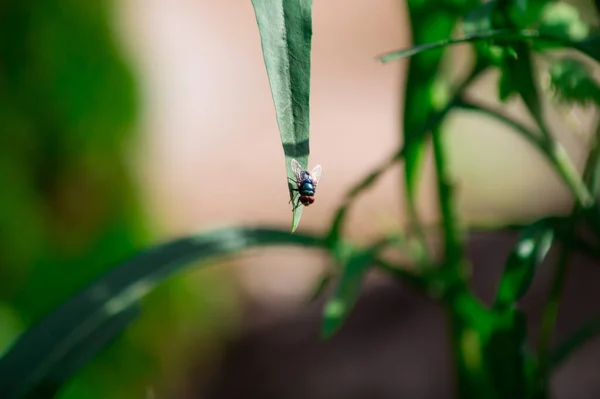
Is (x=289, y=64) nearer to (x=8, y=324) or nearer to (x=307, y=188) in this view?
(x=307, y=188)

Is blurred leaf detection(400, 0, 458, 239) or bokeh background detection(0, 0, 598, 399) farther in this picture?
bokeh background detection(0, 0, 598, 399)

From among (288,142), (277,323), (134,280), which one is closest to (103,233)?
(277,323)

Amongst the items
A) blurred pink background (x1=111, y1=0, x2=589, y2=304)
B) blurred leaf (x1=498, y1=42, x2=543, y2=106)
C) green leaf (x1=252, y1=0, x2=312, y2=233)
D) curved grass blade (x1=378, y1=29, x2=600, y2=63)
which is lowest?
blurred pink background (x1=111, y1=0, x2=589, y2=304)

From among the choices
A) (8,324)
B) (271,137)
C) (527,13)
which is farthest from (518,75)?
(271,137)

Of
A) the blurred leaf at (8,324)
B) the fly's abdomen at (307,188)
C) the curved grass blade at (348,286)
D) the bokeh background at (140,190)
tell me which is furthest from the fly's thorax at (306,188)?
the blurred leaf at (8,324)

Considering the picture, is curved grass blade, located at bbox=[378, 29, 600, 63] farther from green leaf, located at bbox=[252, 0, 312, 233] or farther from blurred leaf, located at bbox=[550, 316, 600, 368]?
blurred leaf, located at bbox=[550, 316, 600, 368]

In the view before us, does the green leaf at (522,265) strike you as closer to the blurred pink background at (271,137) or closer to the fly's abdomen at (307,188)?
the fly's abdomen at (307,188)

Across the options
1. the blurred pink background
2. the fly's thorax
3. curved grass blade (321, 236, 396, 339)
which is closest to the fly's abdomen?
the fly's thorax
